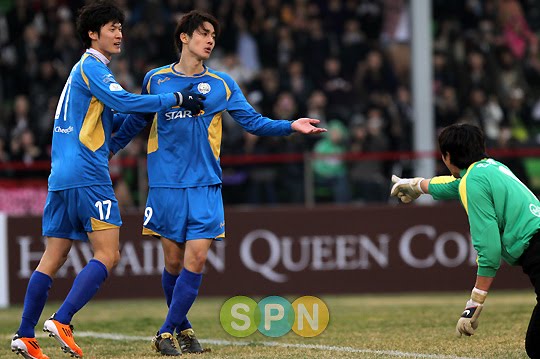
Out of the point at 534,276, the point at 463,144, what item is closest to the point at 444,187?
the point at 463,144

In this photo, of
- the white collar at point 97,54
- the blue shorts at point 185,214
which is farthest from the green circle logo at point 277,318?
the white collar at point 97,54

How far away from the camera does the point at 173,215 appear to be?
787cm

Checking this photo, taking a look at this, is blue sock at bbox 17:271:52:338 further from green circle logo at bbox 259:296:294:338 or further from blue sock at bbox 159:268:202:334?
green circle logo at bbox 259:296:294:338

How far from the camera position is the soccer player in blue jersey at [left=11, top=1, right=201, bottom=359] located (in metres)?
7.44

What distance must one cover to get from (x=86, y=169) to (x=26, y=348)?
1.24m

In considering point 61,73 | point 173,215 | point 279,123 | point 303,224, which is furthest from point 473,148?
point 61,73

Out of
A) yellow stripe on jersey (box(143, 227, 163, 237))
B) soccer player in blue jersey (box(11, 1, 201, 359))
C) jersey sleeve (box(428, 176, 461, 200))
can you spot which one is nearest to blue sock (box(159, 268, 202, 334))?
yellow stripe on jersey (box(143, 227, 163, 237))

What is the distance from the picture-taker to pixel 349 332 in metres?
9.39

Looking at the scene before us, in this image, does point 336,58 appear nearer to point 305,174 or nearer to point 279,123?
point 305,174

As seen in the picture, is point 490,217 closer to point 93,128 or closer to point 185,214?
point 185,214

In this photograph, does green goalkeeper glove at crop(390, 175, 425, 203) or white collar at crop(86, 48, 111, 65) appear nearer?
green goalkeeper glove at crop(390, 175, 425, 203)

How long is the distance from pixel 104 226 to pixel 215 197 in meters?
0.88

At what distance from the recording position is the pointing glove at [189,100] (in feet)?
24.8

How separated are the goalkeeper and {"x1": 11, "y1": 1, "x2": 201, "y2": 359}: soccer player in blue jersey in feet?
6.38
